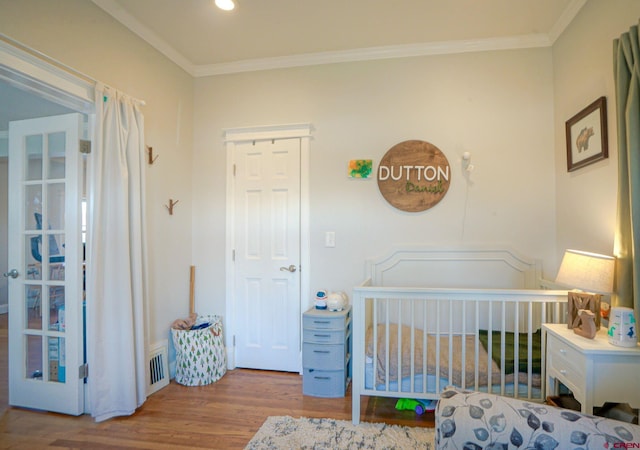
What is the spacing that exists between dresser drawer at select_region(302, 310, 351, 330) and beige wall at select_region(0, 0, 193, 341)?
3.87 ft

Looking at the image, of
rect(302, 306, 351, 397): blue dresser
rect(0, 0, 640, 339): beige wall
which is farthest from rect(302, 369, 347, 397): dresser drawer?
rect(0, 0, 640, 339): beige wall

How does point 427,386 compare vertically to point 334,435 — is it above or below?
above

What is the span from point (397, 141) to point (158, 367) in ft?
8.48

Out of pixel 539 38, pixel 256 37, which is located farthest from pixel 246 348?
pixel 539 38

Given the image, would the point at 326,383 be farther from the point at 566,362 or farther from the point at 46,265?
the point at 46,265

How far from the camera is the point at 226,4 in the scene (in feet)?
7.38

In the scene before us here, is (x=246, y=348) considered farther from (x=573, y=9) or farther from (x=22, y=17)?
(x=573, y=9)

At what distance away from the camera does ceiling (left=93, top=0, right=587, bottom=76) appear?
7.48ft

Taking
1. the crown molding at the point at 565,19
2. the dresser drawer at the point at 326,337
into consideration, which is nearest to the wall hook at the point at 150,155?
the dresser drawer at the point at 326,337

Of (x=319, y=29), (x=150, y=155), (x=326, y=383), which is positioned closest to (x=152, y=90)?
(x=150, y=155)

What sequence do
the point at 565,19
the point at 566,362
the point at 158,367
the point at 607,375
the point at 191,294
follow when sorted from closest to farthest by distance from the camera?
the point at 607,375 < the point at 566,362 < the point at 565,19 < the point at 158,367 < the point at 191,294

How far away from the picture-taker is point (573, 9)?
7.46ft

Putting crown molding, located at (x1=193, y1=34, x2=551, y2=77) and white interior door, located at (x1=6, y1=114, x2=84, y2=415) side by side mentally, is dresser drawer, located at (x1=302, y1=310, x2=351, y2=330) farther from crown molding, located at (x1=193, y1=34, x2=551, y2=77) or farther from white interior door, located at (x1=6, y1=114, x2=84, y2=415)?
crown molding, located at (x1=193, y1=34, x2=551, y2=77)

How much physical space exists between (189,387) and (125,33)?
2.63m
